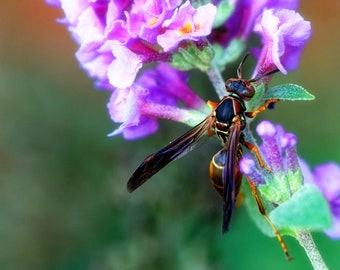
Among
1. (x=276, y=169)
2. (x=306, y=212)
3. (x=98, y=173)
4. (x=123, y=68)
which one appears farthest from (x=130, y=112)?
(x=98, y=173)

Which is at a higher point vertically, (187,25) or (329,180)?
(187,25)

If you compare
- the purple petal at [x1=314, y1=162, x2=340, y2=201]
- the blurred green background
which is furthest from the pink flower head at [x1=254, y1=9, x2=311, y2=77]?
the blurred green background

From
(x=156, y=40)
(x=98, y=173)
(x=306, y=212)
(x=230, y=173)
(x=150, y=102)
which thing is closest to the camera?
(x=306, y=212)

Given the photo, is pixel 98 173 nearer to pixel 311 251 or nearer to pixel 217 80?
pixel 217 80

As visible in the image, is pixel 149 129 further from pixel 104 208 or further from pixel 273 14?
pixel 104 208

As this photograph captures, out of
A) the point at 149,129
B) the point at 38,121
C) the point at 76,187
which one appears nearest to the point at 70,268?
the point at 76,187

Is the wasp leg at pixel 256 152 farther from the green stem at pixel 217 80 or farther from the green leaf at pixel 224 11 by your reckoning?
the green leaf at pixel 224 11

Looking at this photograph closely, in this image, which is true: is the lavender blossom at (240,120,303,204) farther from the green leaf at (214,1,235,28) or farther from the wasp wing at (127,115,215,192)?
the green leaf at (214,1,235,28)
